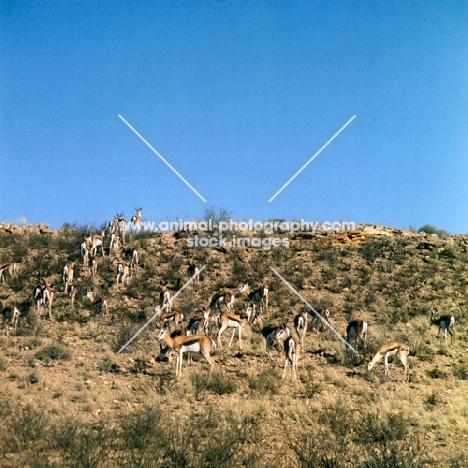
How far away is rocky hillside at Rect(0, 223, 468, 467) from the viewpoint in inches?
399

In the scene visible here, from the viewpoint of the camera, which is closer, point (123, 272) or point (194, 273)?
point (123, 272)

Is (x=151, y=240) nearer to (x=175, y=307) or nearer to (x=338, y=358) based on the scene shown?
(x=175, y=307)

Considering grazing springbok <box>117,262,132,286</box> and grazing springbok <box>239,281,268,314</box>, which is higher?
grazing springbok <box>117,262,132,286</box>

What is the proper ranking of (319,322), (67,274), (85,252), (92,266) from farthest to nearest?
(85,252), (92,266), (67,274), (319,322)

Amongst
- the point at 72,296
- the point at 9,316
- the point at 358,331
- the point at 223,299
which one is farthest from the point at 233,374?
the point at 72,296

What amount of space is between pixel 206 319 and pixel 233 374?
13.0 ft

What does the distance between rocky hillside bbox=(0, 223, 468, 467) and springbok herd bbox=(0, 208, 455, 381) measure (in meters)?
0.43

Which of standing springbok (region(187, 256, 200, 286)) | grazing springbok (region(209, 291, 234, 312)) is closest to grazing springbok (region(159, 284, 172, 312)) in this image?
grazing springbok (region(209, 291, 234, 312))

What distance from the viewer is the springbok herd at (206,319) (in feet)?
51.4

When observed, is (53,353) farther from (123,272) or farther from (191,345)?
(123,272)

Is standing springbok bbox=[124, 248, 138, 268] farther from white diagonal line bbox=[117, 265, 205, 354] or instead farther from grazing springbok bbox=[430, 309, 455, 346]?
grazing springbok bbox=[430, 309, 455, 346]

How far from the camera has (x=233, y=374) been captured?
50.4 ft

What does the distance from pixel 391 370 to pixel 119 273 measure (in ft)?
46.1

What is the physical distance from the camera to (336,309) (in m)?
24.4
